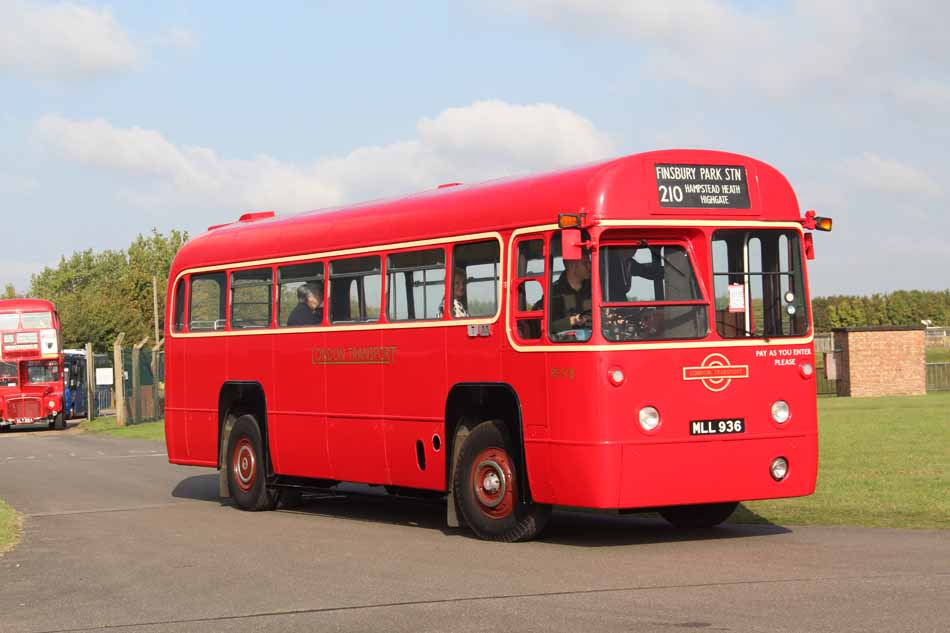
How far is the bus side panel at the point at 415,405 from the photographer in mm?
14609

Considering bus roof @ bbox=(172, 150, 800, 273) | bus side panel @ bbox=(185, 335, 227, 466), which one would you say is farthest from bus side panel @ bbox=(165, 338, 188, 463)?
bus roof @ bbox=(172, 150, 800, 273)

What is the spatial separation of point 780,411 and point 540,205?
2.71 metres

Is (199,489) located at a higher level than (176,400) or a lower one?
lower

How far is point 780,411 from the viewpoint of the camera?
13.2m

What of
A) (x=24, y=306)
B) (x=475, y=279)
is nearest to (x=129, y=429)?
(x=24, y=306)

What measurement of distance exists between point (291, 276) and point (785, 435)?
21.1ft

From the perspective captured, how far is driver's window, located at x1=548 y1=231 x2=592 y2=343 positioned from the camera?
12.7m

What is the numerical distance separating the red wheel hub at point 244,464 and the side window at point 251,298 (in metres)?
1.42

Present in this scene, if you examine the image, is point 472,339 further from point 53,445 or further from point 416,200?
point 53,445

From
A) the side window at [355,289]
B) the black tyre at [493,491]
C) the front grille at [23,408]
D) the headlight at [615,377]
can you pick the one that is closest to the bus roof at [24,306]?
the front grille at [23,408]

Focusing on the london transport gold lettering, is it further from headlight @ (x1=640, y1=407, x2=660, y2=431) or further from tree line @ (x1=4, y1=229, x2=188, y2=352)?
tree line @ (x1=4, y1=229, x2=188, y2=352)

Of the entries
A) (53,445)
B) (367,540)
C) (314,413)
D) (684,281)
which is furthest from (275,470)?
(53,445)

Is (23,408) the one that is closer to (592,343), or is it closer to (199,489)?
(199,489)

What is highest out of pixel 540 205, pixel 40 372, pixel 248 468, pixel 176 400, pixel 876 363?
pixel 540 205
